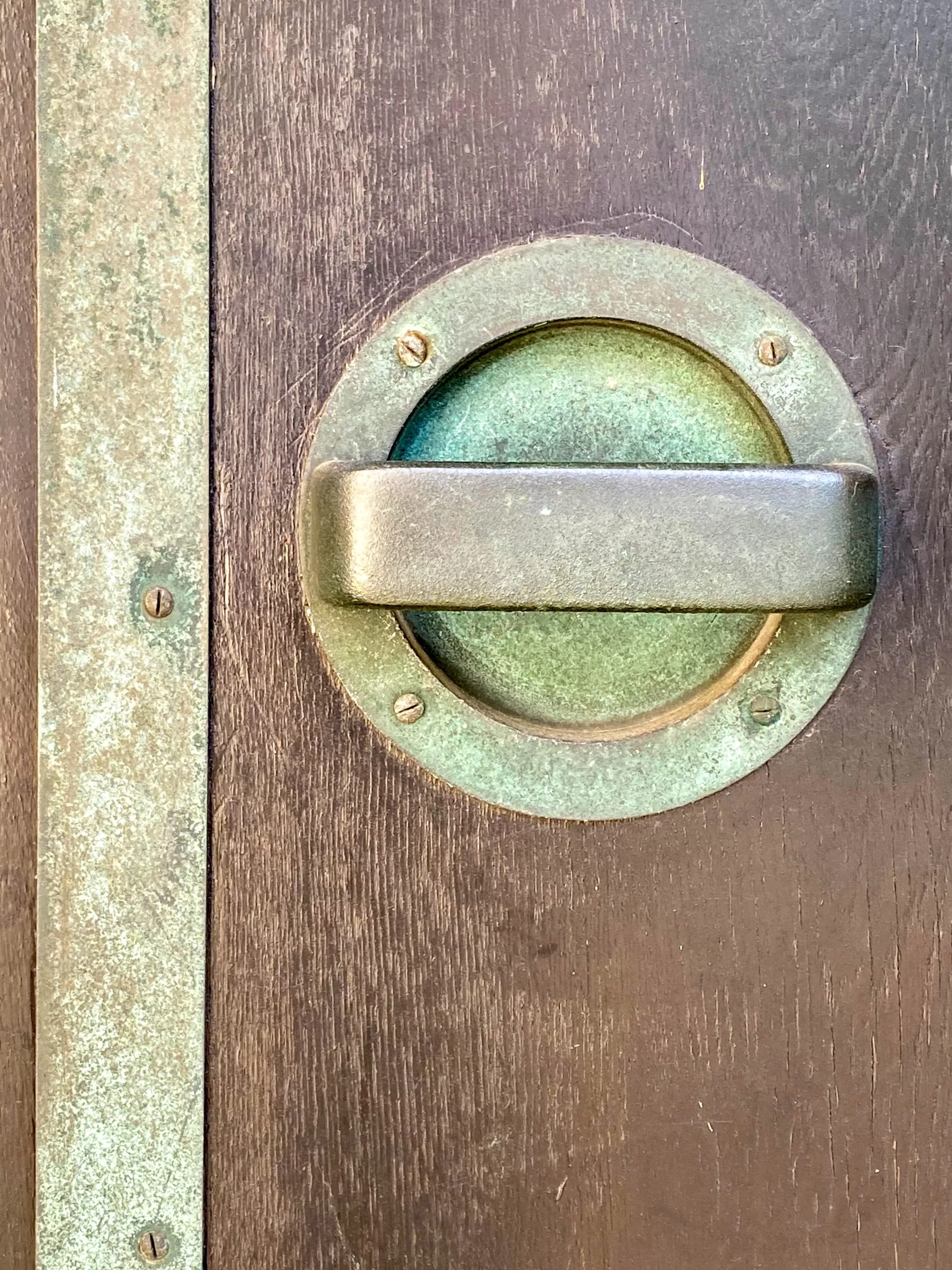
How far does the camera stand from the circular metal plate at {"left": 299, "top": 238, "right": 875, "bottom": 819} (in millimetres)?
458

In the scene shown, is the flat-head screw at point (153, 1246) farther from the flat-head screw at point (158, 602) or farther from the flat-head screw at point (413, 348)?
the flat-head screw at point (413, 348)

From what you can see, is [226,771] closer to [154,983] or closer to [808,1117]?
[154,983]

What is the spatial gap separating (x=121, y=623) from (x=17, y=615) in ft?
0.14

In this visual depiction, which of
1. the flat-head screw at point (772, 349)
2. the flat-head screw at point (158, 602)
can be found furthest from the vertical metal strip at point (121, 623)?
the flat-head screw at point (772, 349)

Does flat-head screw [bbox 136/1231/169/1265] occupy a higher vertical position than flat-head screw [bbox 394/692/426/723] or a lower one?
lower

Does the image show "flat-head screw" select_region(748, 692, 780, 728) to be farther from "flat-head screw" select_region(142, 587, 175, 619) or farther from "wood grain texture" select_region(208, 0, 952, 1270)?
"flat-head screw" select_region(142, 587, 175, 619)

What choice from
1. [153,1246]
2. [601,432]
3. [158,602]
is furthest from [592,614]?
[153,1246]

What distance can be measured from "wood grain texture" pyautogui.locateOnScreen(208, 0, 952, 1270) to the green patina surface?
4 centimetres

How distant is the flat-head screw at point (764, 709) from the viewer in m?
0.47

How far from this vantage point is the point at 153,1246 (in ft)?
1.53

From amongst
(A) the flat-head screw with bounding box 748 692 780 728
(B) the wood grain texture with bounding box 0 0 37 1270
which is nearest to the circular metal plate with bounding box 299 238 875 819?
(A) the flat-head screw with bounding box 748 692 780 728

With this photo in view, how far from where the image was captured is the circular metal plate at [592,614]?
458 millimetres

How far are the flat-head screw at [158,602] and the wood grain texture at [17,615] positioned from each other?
0.15 feet

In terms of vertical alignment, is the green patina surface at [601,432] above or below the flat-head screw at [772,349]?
below
